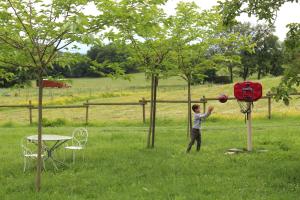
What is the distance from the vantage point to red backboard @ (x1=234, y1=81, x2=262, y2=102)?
11234 millimetres

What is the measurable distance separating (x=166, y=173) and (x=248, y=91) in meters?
3.58

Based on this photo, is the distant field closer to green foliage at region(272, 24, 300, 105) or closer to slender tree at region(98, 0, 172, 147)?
slender tree at region(98, 0, 172, 147)

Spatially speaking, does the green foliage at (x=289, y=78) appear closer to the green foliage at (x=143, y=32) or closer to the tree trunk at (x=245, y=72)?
the green foliage at (x=143, y=32)

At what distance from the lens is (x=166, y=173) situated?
29.2 ft

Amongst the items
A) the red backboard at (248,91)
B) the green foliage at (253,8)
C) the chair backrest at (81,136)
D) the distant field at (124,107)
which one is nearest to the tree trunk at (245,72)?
the distant field at (124,107)

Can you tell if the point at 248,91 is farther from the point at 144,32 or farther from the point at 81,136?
the point at 81,136

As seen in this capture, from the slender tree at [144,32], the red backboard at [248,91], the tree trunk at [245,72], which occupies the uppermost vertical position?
the tree trunk at [245,72]

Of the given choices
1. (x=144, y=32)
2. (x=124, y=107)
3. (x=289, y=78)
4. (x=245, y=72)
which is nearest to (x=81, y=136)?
(x=144, y=32)

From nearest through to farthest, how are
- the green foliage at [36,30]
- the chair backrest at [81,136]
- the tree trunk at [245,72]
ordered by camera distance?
1. the green foliage at [36,30]
2. the chair backrest at [81,136]
3. the tree trunk at [245,72]

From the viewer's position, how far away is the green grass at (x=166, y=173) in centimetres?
735

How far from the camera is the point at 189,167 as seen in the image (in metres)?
9.45

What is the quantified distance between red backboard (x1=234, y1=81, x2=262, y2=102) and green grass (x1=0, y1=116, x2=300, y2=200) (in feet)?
4.51

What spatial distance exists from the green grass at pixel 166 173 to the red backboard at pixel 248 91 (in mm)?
1376

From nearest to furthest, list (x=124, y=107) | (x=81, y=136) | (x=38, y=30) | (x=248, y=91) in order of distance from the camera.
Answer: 1. (x=38, y=30)
2. (x=248, y=91)
3. (x=81, y=136)
4. (x=124, y=107)
